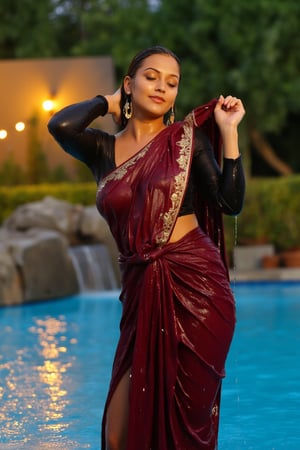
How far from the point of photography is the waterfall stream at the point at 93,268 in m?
14.1

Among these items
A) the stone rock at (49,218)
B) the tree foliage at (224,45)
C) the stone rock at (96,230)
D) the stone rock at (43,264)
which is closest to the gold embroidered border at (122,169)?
the stone rock at (43,264)

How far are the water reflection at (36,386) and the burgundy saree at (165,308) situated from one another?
4.94 feet

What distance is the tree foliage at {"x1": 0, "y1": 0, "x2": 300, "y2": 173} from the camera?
18.8 metres

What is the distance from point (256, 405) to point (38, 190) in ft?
35.1

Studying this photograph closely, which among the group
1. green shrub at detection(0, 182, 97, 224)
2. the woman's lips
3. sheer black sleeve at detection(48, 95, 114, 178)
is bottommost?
green shrub at detection(0, 182, 97, 224)

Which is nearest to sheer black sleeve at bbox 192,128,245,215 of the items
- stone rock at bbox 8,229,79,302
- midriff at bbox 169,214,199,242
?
midriff at bbox 169,214,199,242

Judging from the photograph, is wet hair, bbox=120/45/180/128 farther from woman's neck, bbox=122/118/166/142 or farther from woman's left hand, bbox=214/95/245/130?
woman's left hand, bbox=214/95/245/130

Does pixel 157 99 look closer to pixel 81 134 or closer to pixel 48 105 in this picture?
pixel 81 134

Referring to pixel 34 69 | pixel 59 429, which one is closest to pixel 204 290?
pixel 59 429

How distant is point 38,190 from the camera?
1641 centimetres

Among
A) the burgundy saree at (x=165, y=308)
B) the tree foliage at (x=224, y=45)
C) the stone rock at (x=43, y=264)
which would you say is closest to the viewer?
the burgundy saree at (x=165, y=308)

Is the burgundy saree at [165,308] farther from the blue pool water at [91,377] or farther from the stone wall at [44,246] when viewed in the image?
the stone wall at [44,246]

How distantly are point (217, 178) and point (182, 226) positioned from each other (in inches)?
8.3

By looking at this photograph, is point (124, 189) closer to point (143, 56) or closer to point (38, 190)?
point (143, 56)
